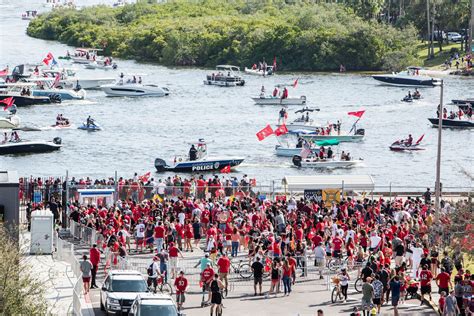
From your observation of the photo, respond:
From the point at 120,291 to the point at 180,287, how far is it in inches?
67.8

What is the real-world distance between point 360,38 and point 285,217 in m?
97.1

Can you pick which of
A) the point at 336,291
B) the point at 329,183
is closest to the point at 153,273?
the point at 336,291

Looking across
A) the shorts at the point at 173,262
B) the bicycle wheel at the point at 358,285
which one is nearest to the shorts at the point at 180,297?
the shorts at the point at 173,262

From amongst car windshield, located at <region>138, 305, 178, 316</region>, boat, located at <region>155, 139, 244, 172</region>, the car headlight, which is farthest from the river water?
car windshield, located at <region>138, 305, 178, 316</region>

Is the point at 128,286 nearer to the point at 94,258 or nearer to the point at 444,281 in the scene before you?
the point at 94,258

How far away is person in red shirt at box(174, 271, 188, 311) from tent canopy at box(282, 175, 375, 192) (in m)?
15.6

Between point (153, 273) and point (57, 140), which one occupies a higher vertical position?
point (153, 273)

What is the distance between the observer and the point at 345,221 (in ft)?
131

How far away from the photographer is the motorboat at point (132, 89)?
4264 inches

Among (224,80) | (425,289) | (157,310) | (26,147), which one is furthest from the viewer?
(224,80)

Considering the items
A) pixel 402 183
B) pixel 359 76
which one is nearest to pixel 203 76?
pixel 359 76

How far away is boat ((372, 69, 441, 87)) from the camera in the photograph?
117438 millimetres

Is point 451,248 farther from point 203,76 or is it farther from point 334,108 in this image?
point 203,76

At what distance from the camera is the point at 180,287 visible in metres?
31.3
